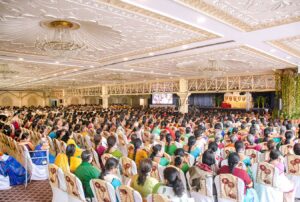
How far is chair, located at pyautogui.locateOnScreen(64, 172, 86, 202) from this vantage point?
3.43m

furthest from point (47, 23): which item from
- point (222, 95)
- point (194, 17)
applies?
point (222, 95)

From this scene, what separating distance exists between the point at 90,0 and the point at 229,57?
660cm

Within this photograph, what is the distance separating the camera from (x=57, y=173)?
3.78m

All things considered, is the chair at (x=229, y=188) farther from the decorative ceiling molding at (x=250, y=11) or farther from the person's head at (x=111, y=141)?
the decorative ceiling molding at (x=250, y=11)

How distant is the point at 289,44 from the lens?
25.4ft

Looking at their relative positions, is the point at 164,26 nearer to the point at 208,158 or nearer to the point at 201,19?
the point at 201,19

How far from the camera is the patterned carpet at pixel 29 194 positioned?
16.3 ft

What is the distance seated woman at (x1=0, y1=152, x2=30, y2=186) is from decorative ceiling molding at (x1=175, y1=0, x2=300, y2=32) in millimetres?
5180

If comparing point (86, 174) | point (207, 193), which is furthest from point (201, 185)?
point (86, 174)

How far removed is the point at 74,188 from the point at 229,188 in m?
2.21

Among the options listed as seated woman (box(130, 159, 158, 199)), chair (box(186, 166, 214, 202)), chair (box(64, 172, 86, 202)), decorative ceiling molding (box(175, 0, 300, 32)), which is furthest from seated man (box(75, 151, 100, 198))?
decorative ceiling molding (box(175, 0, 300, 32))

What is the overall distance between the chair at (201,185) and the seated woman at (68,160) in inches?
90.2

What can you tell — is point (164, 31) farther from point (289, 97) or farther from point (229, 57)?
point (289, 97)

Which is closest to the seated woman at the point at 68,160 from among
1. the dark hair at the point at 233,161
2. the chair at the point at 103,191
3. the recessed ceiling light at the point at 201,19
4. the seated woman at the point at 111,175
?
the seated woman at the point at 111,175
